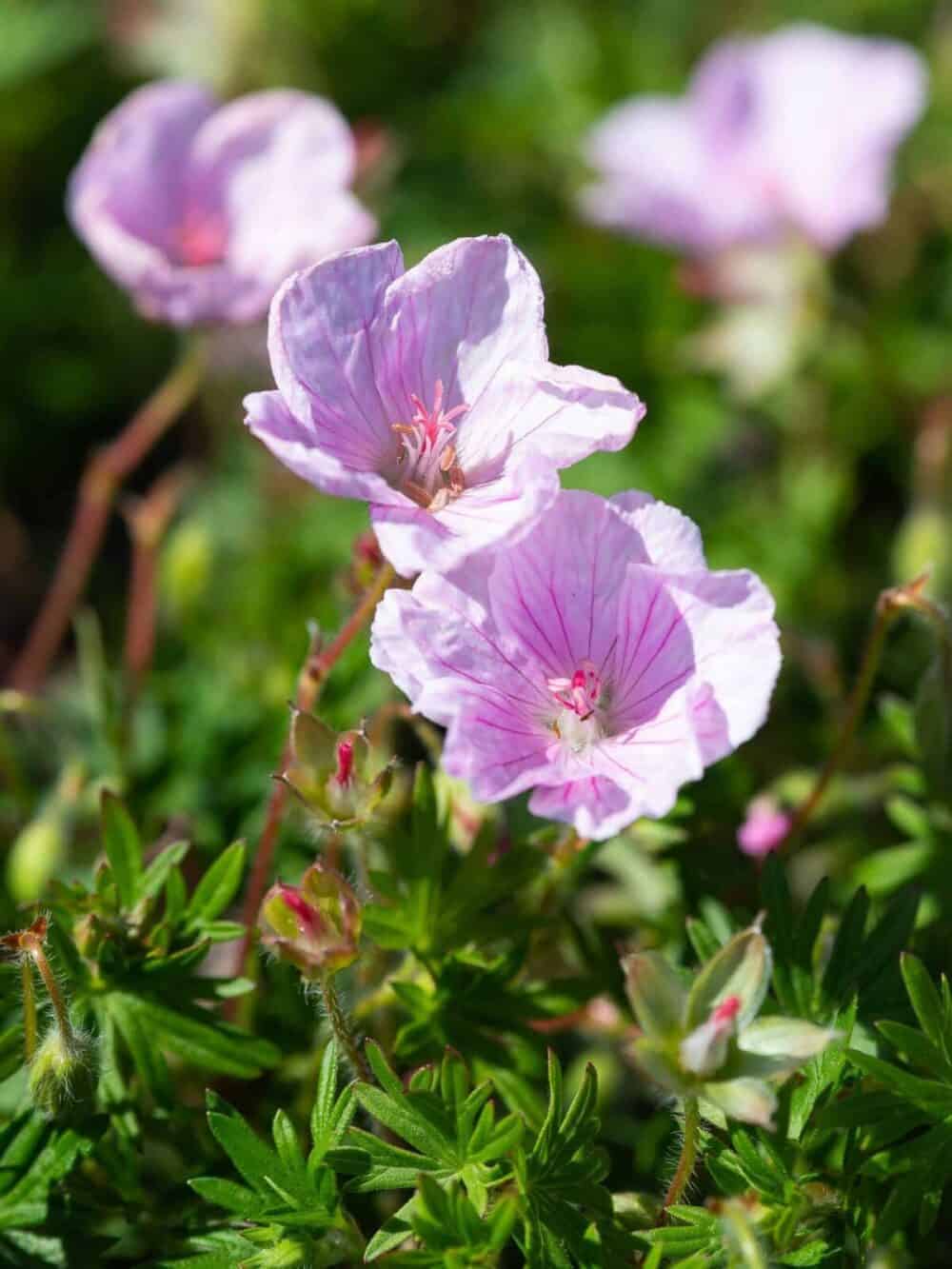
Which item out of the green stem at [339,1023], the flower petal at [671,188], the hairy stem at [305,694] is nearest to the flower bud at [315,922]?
the green stem at [339,1023]

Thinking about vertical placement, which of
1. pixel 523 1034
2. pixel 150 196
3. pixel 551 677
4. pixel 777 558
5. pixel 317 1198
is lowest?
pixel 777 558

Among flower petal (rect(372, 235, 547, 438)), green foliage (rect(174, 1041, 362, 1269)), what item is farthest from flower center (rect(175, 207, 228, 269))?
green foliage (rect(174, 1041, 362, 1269))

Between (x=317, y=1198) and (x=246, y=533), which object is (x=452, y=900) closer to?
(x=317, y=1198)

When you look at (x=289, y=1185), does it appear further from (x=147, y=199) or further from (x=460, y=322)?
(x=147, y=199)

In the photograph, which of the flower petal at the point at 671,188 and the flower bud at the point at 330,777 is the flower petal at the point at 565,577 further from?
the flower petal at the point at 671,188

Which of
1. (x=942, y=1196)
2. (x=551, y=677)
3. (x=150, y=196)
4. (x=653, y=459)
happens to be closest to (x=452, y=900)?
(x=551, y=677)

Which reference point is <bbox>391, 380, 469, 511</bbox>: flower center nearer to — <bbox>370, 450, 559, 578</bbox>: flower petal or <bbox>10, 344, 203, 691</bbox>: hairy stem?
<bbox>370, 450, 559, 578</bbox>: flower petal
